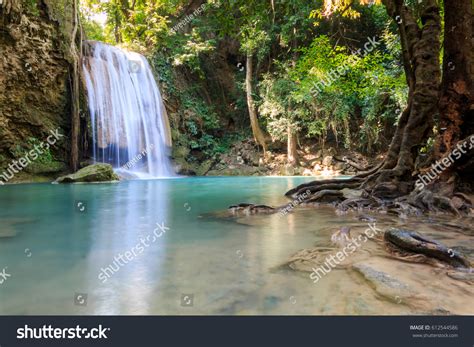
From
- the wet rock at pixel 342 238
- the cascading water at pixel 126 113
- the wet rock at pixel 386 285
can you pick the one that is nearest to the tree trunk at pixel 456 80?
the wet rock at pixel 342 238

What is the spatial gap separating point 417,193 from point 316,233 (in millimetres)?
2483

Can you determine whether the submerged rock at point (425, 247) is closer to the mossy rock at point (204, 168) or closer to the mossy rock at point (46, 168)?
the mossy rock at point (46, 168)

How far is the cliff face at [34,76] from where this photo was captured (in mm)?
12773

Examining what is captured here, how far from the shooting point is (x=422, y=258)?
8.42ft

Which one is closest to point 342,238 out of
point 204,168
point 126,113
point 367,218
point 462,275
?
point 462,275

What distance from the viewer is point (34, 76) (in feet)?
44.5

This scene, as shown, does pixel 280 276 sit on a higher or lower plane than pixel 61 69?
lower

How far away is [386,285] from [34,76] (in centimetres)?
1538

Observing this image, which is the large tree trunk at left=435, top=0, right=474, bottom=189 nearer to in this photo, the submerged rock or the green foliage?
the submerged rock
